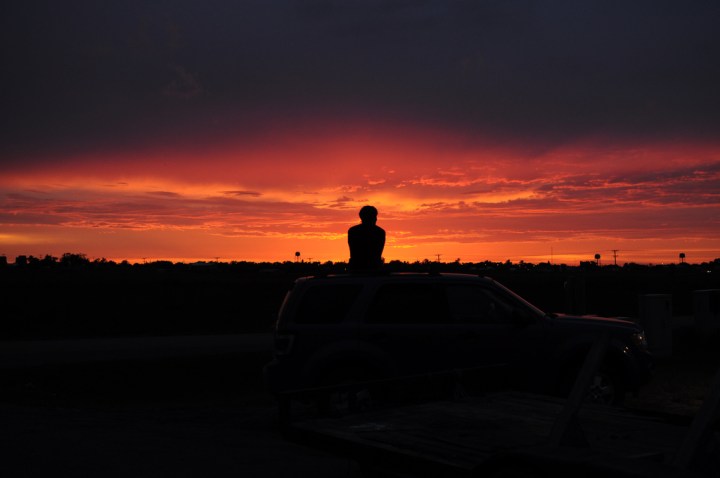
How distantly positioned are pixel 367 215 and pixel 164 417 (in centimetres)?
372

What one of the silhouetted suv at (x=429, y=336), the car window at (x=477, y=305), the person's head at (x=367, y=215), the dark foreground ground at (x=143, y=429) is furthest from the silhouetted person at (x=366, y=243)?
the dark foreground ground at (x=143, y=429)

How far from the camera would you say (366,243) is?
11.6 meters

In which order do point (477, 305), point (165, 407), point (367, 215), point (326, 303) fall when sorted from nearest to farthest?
point (326, 303) → point (477, 305) → point (367, 215) → point (165, 407)

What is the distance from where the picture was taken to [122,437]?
952 cm

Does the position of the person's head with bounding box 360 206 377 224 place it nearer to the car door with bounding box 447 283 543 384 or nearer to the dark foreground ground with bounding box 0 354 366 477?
the car door with bounding box 447 283 543 384

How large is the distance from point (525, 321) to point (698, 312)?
13115 mm

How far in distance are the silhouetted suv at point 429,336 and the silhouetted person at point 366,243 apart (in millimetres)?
1035

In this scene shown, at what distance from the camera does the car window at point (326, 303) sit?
1028 centimetres

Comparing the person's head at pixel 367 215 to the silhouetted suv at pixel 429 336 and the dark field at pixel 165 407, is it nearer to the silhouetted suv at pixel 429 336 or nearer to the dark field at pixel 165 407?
the silhouetted suv at pixel 429 336

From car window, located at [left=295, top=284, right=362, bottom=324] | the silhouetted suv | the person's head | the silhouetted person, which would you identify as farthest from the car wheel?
the person's head

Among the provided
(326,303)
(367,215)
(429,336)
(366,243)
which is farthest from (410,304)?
(367,215)

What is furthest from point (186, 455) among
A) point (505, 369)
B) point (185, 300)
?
point (185, 300)

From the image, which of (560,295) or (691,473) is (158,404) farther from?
(560,295)

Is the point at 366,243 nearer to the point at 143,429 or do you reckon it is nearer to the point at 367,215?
the point at 367,215
